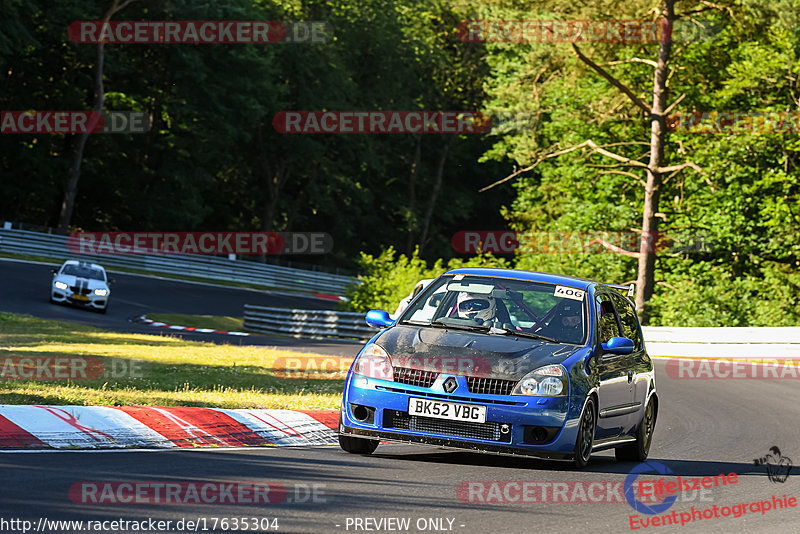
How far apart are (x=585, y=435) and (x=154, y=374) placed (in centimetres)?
854

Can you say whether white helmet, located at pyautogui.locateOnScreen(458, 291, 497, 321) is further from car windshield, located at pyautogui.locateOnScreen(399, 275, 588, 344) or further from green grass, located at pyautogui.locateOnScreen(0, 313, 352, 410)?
green grass, located at pyautogui.locateOnScreen(0, 313, 352, 410)

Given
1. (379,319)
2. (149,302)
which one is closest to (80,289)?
(149,302)

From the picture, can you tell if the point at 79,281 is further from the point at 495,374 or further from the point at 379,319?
the point at 495,374

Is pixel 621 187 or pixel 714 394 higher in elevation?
pixel 621 187

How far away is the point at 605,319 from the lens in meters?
10.9

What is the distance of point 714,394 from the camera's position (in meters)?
19.2

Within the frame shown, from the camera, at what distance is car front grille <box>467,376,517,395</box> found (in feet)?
30.1

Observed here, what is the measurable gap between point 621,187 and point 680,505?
3686cm

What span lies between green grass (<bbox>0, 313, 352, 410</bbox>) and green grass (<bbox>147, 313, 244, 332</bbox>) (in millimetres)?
8640

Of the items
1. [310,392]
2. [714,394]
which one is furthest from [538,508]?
[714,394]

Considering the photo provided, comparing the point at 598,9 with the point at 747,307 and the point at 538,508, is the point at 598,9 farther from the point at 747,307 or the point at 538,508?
the point at 538,508

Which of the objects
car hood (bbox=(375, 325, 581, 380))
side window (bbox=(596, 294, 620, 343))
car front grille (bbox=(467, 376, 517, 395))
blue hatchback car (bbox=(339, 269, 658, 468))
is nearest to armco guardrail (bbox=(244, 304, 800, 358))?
side window (bbox=(596, 294, 620, 343))

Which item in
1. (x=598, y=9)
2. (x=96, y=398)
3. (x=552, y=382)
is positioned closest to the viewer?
(x=552, y=382)

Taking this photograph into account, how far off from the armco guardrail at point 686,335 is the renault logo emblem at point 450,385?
19928mm
